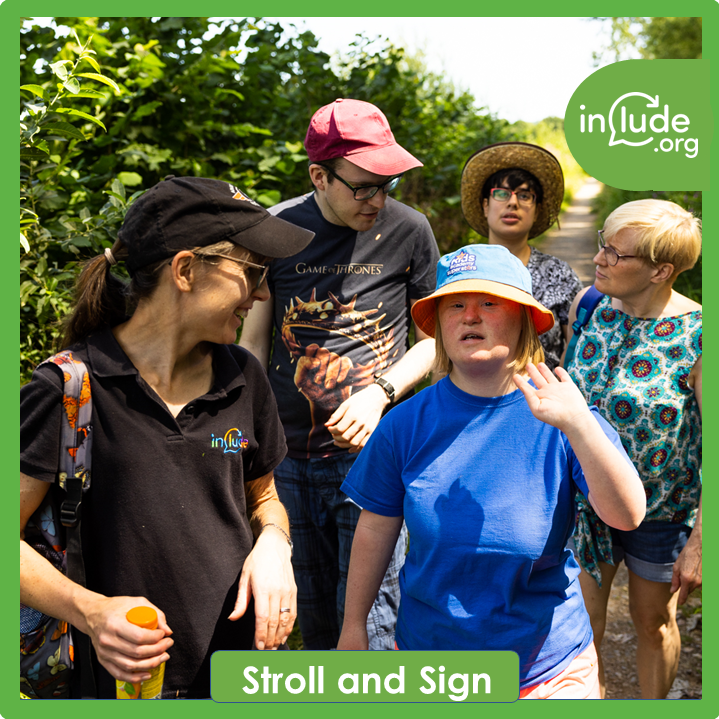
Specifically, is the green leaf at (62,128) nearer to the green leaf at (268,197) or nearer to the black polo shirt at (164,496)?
the black polo shirt at (164,496)

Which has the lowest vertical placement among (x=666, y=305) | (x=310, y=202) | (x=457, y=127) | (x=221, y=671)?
(x=221, y=671)

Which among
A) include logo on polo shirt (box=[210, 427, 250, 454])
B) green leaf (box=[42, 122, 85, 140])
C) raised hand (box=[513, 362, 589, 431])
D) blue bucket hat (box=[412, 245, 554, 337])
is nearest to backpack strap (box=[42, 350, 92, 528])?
include logo on polo shirt (box=[210, 427, 250, 454])

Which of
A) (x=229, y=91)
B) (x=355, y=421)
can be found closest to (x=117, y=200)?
(x=229, y=91)

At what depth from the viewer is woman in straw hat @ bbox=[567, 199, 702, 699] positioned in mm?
2486

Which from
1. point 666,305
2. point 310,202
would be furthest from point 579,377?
point 310,202

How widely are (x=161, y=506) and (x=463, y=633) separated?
0.78 metres

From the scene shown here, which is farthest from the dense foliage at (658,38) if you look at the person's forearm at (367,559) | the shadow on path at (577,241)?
the person's forearm at (367,559)

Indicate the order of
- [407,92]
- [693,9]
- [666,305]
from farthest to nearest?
[407,92] → [666,305] → [693,9]

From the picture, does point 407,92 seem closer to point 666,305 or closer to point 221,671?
point 666,305

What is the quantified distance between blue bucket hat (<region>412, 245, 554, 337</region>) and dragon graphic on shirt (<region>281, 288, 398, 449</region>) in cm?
75

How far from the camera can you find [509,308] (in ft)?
5.75

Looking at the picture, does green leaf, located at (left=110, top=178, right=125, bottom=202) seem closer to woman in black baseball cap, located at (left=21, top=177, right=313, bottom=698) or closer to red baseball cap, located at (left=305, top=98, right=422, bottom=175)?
red baseball cap, located at (left=305, top=98, right=422, bottom=175)

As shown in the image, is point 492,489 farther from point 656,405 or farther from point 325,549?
point 325,549

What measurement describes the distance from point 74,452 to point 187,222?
575 mm
